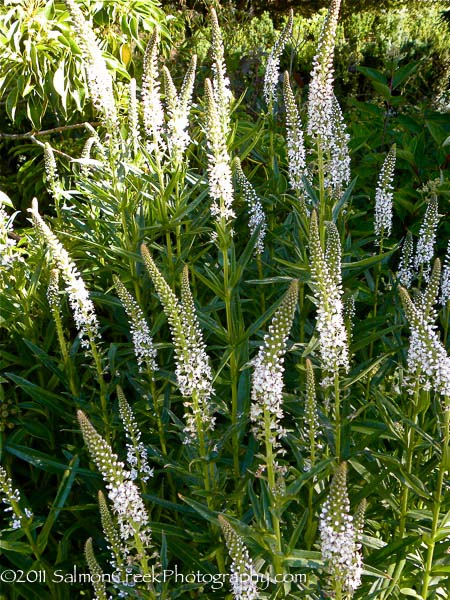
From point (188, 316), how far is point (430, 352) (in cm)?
87

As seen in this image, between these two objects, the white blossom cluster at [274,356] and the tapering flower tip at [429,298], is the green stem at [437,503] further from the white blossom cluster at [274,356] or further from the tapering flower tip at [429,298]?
the white blossom cluster at [274,356]

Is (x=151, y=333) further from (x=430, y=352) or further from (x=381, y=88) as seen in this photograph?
(x=381, y=88)

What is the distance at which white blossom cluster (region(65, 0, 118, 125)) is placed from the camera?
3298mm

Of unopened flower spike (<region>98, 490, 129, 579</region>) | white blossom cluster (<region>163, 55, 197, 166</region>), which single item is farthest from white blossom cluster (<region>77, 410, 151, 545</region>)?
white blossom cluster (<region>163, 55, 197, 166</region>)

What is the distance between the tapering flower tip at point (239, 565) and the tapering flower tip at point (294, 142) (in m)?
1.95

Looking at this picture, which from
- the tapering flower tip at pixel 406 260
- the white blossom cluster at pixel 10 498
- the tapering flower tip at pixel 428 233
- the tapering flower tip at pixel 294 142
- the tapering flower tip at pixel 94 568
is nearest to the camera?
the tapering flower tip at pixel 94 568

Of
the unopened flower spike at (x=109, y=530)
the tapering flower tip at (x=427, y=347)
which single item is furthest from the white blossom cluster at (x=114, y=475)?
the tapering flower tip at (x=427, y=347)

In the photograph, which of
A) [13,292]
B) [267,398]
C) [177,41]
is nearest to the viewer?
[267,398]

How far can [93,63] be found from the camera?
11.4ft

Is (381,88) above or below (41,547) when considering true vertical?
above

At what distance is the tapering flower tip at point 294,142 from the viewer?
327cm

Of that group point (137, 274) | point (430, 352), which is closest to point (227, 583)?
point (430, 352)

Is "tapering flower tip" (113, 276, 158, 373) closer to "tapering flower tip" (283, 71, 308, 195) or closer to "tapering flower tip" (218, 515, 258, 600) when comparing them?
"tapering flower tip" (218, 515, 258, 600)

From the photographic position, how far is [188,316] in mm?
2424
